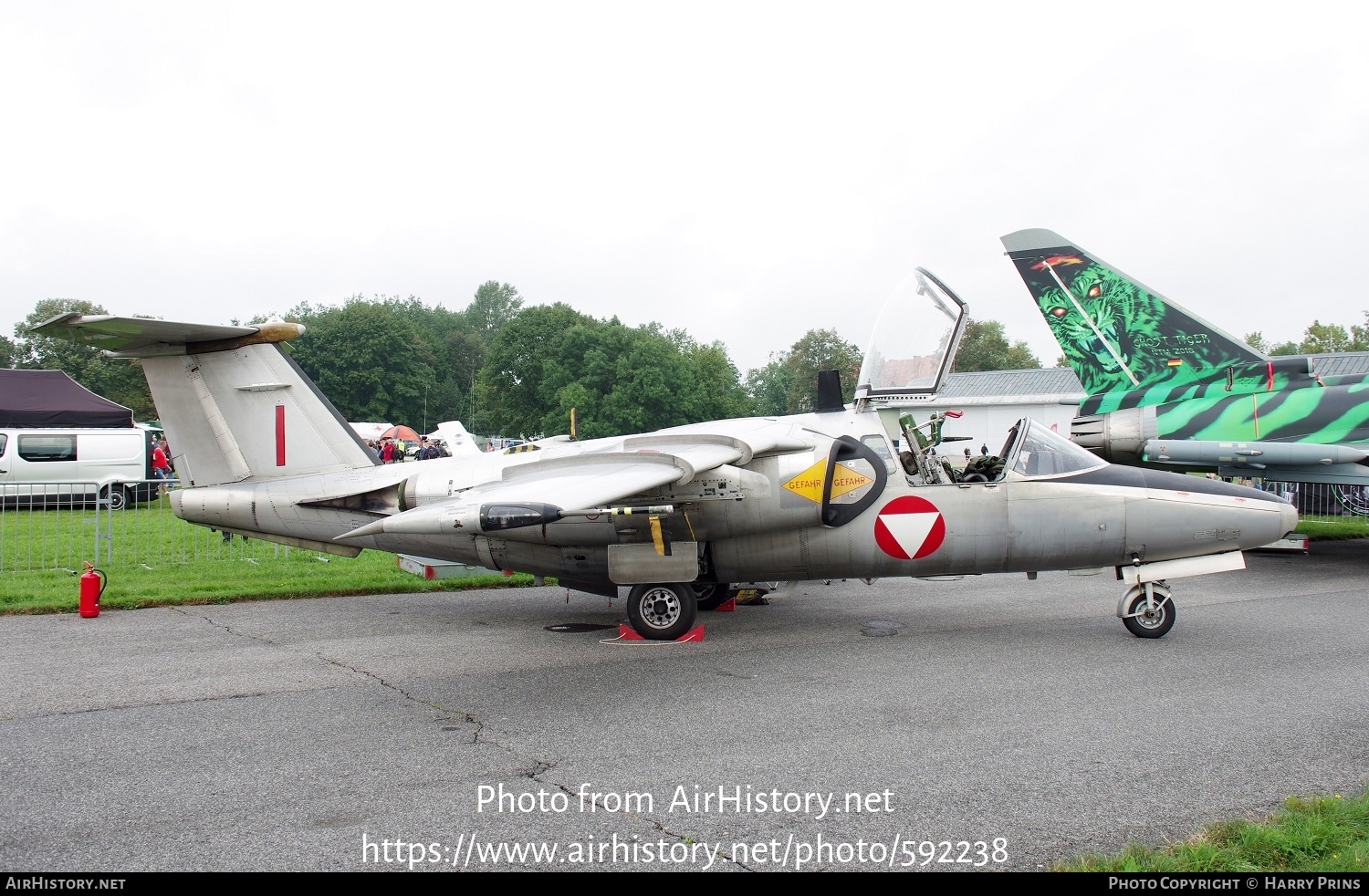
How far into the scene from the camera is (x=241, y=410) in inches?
362

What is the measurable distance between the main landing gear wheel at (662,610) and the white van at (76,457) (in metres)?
19.2

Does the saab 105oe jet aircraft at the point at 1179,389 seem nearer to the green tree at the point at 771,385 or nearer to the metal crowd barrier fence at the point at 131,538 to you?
the metal crowd barrier fence at the point at 131,538

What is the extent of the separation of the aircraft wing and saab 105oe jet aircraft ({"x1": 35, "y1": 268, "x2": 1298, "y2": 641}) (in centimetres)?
5

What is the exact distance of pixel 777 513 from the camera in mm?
8430

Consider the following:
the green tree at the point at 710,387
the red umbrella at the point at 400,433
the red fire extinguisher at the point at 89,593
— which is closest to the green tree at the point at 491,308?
the green tree at the point at 710,387

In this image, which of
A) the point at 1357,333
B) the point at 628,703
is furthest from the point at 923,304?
the point at 1357,333

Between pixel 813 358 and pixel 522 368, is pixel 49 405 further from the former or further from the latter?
pixel 813 358

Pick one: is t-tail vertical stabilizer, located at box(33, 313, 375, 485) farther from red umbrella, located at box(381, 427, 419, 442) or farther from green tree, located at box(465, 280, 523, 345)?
green tree, located at box(465, 280, 523, 345)

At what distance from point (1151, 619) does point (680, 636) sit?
444 cm

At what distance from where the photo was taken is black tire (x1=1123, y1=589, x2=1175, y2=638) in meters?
8.26

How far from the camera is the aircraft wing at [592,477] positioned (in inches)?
226

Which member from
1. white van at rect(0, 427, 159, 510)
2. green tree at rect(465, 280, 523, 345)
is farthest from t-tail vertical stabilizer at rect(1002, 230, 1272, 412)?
green tree at rect(465, 280, 523, 345)
